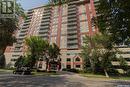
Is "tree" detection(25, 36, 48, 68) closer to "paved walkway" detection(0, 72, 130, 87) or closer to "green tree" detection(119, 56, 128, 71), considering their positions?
"green tree" detection(119, 56, 128, 71)

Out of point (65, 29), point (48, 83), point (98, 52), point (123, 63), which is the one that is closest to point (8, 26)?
point (48, 83)

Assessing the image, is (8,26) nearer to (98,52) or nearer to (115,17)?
(115,17)

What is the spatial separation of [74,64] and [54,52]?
113 ft

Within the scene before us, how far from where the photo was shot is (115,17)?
1678 cm

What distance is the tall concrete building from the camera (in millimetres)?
113000

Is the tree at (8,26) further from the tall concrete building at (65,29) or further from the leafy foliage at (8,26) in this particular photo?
the tall concrete building at (65,29)

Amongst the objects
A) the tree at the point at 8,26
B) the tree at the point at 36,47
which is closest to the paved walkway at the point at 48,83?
the tree at the point at 8,26

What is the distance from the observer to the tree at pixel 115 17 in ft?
49.6

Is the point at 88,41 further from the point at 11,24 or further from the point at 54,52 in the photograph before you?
the point at 11,24

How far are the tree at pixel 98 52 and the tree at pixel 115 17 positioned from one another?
46.0 meters

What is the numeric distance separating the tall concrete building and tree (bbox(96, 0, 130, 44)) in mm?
84407

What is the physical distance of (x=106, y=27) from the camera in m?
18.7

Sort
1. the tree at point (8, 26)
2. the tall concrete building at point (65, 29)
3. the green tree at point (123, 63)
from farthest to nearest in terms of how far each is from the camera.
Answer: the tall concrete building at point (65, 29)
the green tree at point (123, 63)
the tree at point (8, 26)

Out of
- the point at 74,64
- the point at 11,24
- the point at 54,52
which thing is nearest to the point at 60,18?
the point at 74,64
